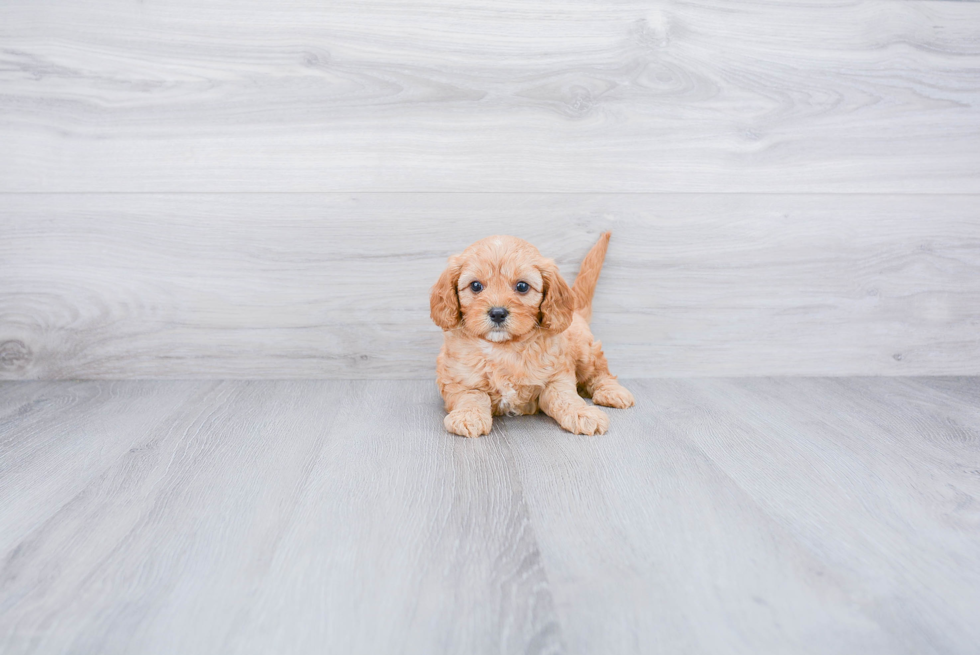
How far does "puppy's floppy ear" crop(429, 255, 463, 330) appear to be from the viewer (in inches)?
46.8

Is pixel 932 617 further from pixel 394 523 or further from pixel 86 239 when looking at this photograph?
pixel 86 239

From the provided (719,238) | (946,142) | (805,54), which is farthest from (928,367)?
(805,54)

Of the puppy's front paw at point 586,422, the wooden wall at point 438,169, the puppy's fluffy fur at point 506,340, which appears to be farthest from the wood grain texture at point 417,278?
the puppy's front paw at point 586,422

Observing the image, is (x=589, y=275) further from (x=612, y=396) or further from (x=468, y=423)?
(x=468, y=423)

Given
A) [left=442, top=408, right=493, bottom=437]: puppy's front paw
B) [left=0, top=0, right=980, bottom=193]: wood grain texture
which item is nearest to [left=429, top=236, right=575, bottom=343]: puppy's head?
[left=442, top=408, right=493, bottom=437]: puppy's front paw

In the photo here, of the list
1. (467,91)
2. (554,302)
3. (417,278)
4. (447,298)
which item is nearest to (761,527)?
(554,302)

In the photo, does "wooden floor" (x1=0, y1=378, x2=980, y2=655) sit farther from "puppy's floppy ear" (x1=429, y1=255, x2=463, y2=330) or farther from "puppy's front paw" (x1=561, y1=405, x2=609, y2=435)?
"puppy's floppy ear" (x1=429, y1=255, x2=463, y2=330)

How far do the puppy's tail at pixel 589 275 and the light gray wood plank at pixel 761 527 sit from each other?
0.27m

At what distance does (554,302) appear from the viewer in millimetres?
1185

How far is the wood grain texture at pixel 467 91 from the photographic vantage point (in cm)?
144

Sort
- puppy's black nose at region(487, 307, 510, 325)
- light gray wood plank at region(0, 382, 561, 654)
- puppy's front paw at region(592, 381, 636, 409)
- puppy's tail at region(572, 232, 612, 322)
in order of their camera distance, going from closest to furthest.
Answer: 1. light gray wood plank at region(0, 382, 561, 654)
2. puppy's black nose at region(487, 307, 510, 325)
3. puppy's front paw at region(592, 381, 636, 409)
4. puppy's tail at region(572, 232, 612, 322)

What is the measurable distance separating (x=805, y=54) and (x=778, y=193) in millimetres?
342

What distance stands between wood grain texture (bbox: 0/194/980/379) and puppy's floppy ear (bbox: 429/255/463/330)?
0.33m

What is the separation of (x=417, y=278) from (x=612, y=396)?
1.86 feet
